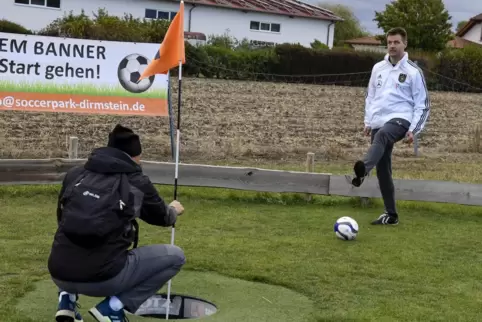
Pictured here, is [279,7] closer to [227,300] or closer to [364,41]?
[364,41]

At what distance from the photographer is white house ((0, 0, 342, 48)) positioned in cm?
4616

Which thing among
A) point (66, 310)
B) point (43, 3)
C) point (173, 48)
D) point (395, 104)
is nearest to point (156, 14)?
point (43, 3)

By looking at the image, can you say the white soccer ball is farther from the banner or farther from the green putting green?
the banner

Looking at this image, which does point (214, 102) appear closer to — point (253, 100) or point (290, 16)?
point (253, 100)

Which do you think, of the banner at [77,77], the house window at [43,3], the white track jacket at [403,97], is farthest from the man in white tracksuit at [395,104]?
the house window at [43,3]

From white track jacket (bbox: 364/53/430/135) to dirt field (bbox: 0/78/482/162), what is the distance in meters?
5.11

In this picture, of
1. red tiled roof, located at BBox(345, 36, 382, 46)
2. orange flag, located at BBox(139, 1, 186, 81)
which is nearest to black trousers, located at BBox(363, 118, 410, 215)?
orange flag, located at BBox(139, 1, 186, 81)

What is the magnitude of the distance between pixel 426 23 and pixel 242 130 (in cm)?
4686

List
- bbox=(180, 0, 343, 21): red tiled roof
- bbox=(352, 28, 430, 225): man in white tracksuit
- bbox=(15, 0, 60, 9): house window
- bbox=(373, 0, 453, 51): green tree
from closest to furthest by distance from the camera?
bbox=(352, 28, 430, 225): man in white tracksuit
bbox=(15, 0, 60, 9): house window
bbox=(180, 0, 343, 21): red tiled roof
bbox=(373, 0, 453, 51): green tree

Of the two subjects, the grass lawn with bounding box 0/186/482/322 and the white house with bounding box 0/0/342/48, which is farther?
the white house with bounding box 0/0/342/48

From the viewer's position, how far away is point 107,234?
457 centimetres

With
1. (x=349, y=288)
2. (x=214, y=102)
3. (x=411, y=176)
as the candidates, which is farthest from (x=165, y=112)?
(x=214, y=102)

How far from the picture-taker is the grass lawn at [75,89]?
11.0 metres

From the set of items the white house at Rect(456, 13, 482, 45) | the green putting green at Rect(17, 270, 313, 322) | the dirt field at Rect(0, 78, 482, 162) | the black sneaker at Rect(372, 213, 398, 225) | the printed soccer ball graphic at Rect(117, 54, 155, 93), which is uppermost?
the white house at Rect(456, 13, 482, 45)
